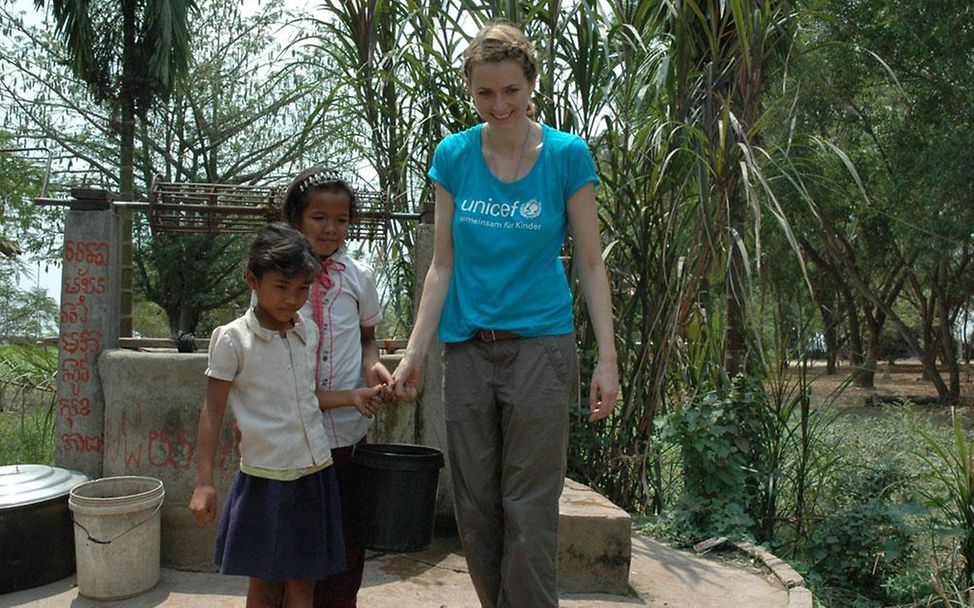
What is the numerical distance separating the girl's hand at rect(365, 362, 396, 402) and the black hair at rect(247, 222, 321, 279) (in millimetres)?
378

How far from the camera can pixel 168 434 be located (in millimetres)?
4039

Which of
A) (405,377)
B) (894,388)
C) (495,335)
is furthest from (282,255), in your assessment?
(894,388)

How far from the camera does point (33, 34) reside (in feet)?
56.3

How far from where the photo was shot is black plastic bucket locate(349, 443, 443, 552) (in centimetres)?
262

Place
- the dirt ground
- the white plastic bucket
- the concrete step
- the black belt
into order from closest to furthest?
the black belt, the white plastic bucket, the concrete step, the dirt ground

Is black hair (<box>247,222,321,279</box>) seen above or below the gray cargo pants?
above

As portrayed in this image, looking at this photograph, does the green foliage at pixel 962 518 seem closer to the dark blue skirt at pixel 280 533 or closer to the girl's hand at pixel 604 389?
the girl's hand at pixel 604 389

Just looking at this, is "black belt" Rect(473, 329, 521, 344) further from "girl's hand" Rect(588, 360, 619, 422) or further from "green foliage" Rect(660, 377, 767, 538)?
"green foliage" Rect(660, 377, 767, 538)

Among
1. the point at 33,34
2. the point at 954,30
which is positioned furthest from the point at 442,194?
the point at 33,34

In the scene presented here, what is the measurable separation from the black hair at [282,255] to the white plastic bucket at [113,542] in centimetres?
171

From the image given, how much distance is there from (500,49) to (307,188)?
29.6 inches

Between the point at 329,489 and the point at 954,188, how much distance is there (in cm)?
1307

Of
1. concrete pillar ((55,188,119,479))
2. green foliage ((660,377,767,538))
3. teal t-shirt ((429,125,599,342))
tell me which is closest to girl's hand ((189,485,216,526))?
teal t-shirt ((429,125,599,342))

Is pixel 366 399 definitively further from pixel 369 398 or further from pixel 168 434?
pixel 168 434
